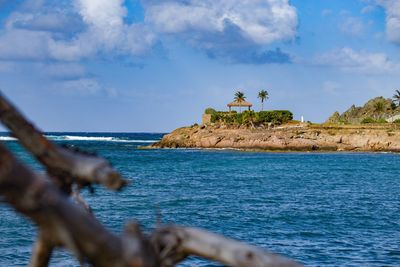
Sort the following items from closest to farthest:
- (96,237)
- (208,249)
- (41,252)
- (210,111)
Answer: (96,237) < (208,249) < (41,252) < (210,111)

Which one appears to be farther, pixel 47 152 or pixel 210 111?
pixel 210 111

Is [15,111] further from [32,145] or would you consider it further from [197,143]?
[197,143]

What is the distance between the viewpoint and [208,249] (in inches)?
146

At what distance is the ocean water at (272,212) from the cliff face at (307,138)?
54115 millimetres

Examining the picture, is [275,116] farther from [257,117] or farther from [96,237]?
[96,237]

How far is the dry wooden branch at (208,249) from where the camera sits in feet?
11.7

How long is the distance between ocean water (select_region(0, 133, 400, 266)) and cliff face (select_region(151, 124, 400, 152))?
54.1 m

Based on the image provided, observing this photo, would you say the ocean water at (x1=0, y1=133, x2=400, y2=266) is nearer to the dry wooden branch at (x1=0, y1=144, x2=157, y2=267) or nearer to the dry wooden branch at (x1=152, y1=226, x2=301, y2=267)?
the dry wooden branch at (x1=152, y1=226, x2=301, y2=267)

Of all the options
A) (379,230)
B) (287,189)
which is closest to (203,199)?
(287,189)

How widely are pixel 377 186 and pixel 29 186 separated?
52718mm

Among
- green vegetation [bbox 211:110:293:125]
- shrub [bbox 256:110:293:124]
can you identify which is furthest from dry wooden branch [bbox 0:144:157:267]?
shrub [bbox 256:110:293:124]

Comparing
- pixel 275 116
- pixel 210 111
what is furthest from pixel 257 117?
pixel 210 111

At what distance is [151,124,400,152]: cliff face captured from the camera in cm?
11950

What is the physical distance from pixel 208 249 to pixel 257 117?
142926mm
